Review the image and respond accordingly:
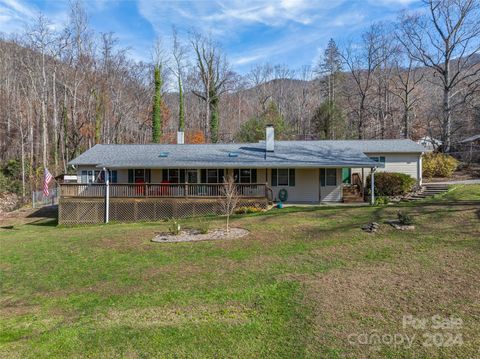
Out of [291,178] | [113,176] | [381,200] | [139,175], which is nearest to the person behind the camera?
[381,200]

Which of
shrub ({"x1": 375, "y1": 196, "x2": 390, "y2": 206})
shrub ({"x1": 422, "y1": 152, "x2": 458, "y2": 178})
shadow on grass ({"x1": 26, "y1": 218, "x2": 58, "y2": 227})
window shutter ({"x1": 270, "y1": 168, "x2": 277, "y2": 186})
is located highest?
shrub ({"x1": 422, "y1": 152, "x2": 458, "y2": 178})

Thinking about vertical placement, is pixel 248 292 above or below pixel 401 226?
below

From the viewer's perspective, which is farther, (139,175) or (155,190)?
(139,175)

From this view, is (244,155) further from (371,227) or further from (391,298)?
(391,298)

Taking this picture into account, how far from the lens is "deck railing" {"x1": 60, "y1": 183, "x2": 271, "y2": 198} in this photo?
1736 centimetres

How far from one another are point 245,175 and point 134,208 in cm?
655

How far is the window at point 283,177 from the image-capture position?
64.4ft

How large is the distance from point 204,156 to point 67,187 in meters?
7.74

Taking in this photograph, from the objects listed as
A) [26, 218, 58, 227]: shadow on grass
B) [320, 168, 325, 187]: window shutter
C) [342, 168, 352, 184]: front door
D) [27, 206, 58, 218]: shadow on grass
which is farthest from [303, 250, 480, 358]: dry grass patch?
[27, 206, 58, 218]: shadow on grass

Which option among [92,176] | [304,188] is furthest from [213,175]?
[92,176]

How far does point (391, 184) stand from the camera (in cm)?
1972

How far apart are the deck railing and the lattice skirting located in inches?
12.8

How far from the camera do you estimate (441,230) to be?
9.63 meters

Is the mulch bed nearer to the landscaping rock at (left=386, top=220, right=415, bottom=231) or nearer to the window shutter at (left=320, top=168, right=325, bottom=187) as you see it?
the landscaping rock at (left=386, top=220, right=415, bottom=231)
